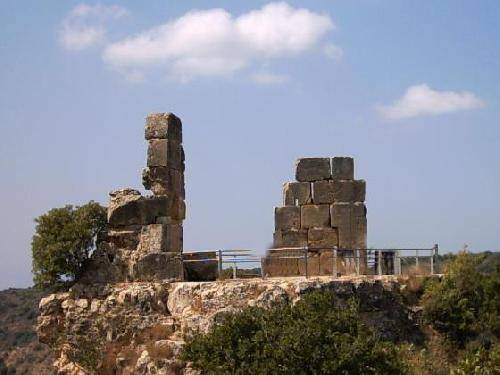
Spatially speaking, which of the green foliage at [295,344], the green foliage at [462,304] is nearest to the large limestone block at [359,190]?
the green foliage at [462,304]

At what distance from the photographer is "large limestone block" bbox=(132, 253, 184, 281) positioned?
54.4ft

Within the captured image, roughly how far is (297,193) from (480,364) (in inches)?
264

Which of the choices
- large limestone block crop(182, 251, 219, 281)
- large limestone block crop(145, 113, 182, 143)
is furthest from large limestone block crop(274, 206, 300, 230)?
large limestone block crop(145, 113, 182, 143)

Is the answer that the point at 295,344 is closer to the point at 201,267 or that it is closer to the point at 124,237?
the point at 201,267

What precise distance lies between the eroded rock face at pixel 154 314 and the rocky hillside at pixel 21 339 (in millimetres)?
20078

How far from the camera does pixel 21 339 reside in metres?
46.1

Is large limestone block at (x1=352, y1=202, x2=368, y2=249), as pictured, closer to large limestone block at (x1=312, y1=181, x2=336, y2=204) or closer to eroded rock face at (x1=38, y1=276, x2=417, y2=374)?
Answer: large limestone block at (x1=312, y1=181, x2=336, y2=204)

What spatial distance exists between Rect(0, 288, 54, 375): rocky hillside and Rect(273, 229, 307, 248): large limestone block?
19525 mm

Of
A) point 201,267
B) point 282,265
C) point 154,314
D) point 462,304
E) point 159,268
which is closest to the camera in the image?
point 154,314

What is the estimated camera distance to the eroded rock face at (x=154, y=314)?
15141 mm

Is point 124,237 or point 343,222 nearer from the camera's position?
point 124,237

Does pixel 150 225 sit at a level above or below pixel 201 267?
above

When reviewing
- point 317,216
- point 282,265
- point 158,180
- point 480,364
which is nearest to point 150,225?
point 158,180

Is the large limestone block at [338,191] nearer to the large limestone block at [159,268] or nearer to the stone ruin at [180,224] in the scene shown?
the stone ruin at [180,224]
